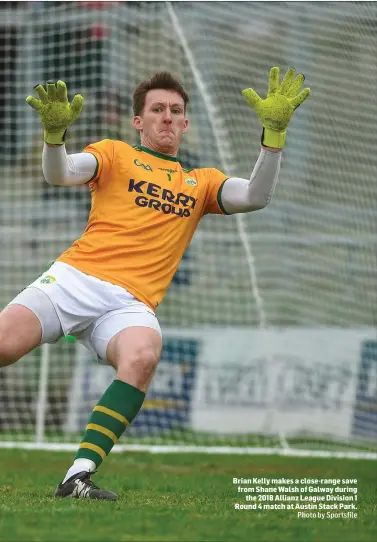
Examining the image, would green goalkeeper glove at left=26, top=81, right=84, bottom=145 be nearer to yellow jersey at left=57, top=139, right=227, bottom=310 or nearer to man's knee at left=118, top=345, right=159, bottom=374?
yellow jersey at left=57, top=139, right=227, bottom=310

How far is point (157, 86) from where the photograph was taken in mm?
5766

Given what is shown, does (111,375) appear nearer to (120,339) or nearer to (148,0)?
(148,0)

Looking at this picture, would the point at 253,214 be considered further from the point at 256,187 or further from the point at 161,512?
the point at 161,512

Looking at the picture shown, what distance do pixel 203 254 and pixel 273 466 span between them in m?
3.38

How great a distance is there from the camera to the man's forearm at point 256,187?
5461 mm

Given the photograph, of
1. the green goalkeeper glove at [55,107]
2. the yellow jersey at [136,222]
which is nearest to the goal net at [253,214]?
the yellow jersey at [136,222]

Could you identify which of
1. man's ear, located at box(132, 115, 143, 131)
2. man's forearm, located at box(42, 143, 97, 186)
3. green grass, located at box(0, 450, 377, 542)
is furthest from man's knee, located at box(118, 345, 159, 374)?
man's ear, located at box(132, 115, 143, 131)

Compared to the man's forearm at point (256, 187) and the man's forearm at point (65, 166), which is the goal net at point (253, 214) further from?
the man's forearm at point (65, 166)

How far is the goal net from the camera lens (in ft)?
35.7

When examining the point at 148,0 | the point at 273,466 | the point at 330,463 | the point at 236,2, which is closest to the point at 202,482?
the point at 273,466

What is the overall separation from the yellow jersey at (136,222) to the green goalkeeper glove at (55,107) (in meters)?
0.37

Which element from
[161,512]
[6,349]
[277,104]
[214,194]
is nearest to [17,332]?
[6,349]

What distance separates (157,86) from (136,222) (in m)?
0.81

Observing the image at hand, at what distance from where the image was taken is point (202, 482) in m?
7.23
